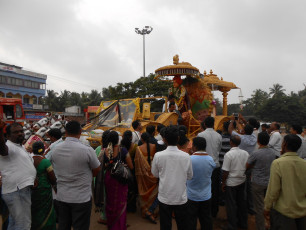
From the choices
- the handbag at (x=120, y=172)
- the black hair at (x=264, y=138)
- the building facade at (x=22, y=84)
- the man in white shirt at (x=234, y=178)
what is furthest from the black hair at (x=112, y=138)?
the building facade at (x=22, y=84)

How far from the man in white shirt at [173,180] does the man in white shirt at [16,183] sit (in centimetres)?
159

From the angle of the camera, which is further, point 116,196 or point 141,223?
point 141,223

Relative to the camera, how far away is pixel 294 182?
2.29m

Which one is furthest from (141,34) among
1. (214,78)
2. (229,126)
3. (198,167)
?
(198,167)

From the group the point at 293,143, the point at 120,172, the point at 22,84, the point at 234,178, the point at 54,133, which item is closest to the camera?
the point at 293,143

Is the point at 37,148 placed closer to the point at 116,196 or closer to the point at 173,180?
the point at 116,196

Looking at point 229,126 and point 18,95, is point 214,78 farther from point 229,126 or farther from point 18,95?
point 18,95

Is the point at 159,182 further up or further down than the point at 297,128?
further down

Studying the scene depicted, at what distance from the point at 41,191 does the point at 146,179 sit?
1.86 m

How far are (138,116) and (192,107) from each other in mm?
2700

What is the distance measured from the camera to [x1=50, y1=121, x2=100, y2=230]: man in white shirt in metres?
2.60

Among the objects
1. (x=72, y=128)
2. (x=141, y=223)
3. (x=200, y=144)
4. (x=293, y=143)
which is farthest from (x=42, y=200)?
(x=293, y=143)

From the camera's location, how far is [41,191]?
9.87 feet

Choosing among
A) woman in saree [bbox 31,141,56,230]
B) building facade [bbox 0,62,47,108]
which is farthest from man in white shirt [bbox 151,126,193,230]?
building facade [bbox 0,62,47,108]
